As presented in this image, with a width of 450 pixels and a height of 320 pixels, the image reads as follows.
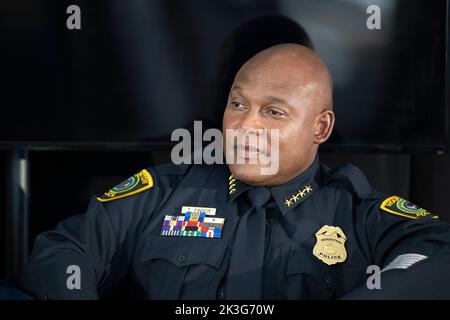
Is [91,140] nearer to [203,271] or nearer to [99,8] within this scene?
[99,8]

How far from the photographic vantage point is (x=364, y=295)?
143cm

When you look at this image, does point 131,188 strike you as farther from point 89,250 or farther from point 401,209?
point 401,209

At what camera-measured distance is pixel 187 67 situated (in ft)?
7.44

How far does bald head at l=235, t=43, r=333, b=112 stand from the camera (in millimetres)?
1771

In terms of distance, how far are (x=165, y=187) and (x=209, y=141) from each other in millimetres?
446

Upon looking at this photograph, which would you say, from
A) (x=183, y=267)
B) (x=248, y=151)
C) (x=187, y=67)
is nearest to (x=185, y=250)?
(x=183, y=267)

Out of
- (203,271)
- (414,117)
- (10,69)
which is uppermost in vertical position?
(10,69)

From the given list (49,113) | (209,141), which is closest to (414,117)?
(209,141)

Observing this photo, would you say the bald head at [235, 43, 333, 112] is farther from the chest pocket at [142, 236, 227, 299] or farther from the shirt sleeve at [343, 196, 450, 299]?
the chest pocket at [142, 236, 227, 299]

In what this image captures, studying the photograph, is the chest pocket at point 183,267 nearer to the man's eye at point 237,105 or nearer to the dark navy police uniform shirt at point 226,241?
the dark navy police uniform shirt at point 226,241
